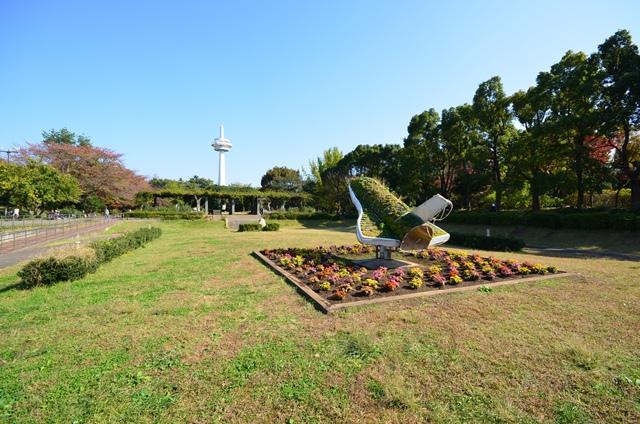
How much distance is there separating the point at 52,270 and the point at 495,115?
27.3 m

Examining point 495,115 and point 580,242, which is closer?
point 580,242

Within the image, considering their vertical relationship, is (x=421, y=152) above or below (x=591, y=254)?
above

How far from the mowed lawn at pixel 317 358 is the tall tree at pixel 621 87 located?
47.0 feet

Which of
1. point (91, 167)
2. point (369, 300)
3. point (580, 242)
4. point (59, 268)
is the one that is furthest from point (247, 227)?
point (91, 167)

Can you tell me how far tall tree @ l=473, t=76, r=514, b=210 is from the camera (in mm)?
24016

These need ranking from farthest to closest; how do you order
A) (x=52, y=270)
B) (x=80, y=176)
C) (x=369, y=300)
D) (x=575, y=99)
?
(x=80, y=176), (x=575, y=99), (x=52, y=270), (x=369, y=300)

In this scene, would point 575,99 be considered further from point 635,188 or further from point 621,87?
point 635,188

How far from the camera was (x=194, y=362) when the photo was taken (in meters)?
3.75

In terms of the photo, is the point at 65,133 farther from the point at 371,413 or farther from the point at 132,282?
the point at 371,413

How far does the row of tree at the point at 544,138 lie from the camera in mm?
16984

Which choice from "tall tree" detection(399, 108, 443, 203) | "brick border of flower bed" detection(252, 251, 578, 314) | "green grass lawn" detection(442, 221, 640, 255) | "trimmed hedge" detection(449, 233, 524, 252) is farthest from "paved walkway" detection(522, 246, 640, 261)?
"tall tree" detection(399, 108, 443, 203)

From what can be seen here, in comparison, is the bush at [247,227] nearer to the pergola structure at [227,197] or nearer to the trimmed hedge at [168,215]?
the trimmed hedge at [168,215]

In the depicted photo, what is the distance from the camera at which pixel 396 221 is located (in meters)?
8.77

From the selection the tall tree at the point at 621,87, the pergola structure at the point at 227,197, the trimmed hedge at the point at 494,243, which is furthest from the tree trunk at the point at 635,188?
the pergola structure at the point at 227,197
